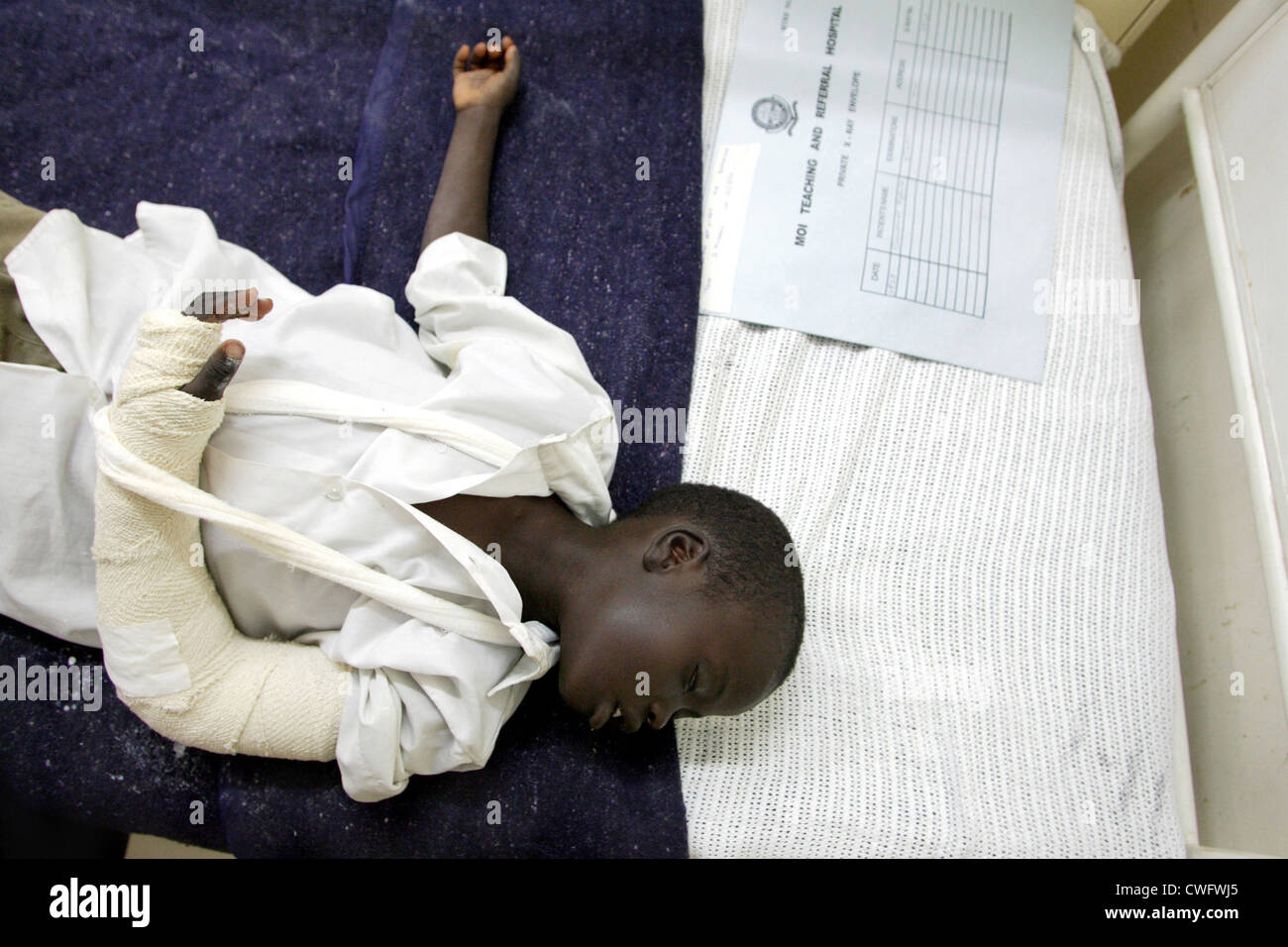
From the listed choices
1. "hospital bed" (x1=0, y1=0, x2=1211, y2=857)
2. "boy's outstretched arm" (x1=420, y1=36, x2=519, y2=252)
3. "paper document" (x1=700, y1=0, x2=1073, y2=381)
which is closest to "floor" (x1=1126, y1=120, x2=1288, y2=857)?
"hospital bed" (x1=0, y1=0, x2=1211, y2=857)

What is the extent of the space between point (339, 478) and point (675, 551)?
11.8 inches

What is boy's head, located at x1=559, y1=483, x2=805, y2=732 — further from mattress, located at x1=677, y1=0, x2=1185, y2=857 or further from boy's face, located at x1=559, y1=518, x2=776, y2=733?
mattress, located at x1=677, y1=0, x2=1185, y2=857

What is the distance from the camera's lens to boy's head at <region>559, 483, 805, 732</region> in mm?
702

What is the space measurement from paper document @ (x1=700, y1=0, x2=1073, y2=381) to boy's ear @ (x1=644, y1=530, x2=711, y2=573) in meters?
0.30

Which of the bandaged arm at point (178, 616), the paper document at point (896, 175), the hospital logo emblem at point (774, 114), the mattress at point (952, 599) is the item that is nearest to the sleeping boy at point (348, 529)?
the bandaged arm at point (178, 616)

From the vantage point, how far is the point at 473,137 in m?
0.96

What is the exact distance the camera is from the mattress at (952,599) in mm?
783

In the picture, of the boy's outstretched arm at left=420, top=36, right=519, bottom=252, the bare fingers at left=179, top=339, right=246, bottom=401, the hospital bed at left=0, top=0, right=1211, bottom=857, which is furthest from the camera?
the boy's outstretched arm at left=420, top=36, right=519, bottom=252

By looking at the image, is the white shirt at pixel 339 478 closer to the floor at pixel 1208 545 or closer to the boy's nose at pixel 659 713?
the boy's nose at pixel 659 713

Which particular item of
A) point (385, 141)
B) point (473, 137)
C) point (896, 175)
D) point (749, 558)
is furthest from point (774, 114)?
point (749, 558)

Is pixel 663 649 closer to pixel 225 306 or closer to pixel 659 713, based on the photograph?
pixel 659 713

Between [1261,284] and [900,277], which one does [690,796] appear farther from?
[1261,284]

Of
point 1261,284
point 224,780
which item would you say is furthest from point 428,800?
point 1261,284
